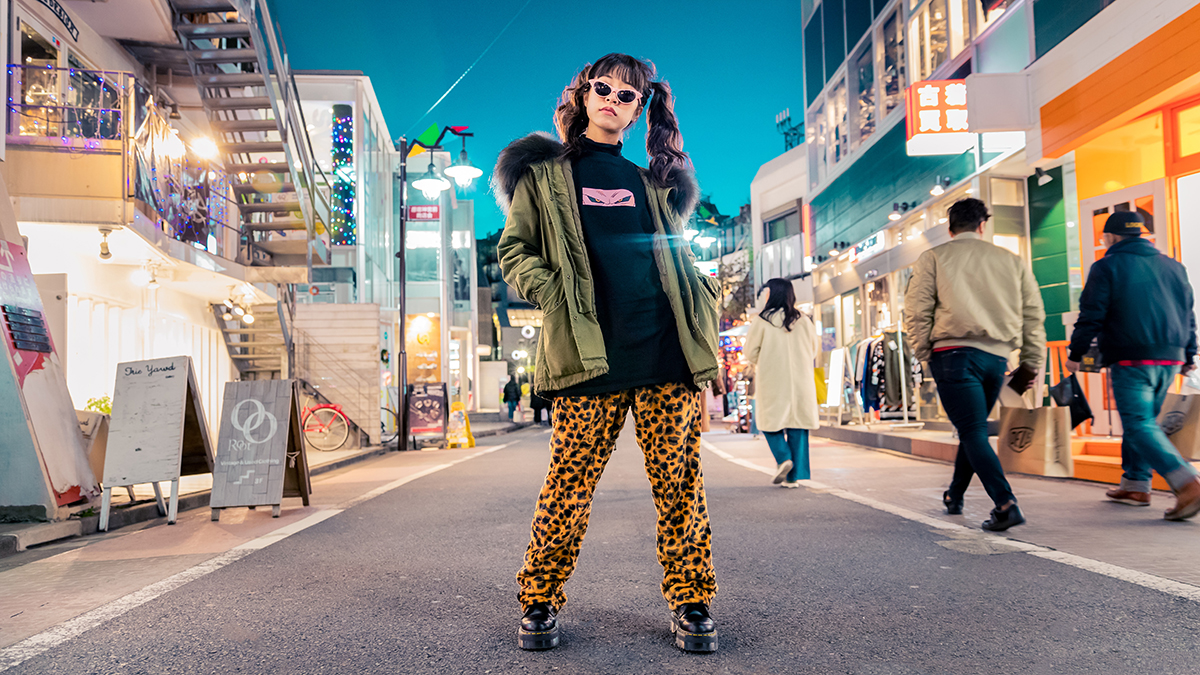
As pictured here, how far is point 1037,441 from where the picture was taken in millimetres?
5531

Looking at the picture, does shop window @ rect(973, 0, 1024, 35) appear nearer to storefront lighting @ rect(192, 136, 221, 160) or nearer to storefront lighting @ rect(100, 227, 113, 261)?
storefront lighting @ rect(192, 136, 221, 160)

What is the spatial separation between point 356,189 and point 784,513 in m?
26.1

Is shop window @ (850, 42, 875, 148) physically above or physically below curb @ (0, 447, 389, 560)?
above

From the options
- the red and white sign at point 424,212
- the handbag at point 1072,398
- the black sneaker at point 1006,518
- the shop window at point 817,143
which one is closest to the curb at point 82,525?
the black sneaker at point 1006,518

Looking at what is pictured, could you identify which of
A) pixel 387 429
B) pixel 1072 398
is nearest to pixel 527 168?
pixel 1072 398

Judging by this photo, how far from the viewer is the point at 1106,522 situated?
17.0 feet

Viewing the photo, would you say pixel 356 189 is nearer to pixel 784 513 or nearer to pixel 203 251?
pixel 203 251

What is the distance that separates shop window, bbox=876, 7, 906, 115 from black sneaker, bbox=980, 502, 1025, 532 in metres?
14.8

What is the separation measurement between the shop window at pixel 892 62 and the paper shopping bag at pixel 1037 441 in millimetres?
13735

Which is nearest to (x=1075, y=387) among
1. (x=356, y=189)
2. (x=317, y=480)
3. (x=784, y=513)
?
(x=784, y=513)

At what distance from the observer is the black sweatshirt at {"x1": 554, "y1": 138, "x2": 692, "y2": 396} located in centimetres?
279

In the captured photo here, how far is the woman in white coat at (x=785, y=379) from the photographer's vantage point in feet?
24.9

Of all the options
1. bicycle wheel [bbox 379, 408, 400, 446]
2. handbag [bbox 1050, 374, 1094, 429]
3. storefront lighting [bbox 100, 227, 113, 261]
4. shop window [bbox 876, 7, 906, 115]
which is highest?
shop window [bbox 876, 7, 906, 115]

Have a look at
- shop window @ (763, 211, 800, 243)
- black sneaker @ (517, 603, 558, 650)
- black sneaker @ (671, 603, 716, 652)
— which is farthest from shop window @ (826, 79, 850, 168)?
black sneaker @ (517, 603, 558, 650)
